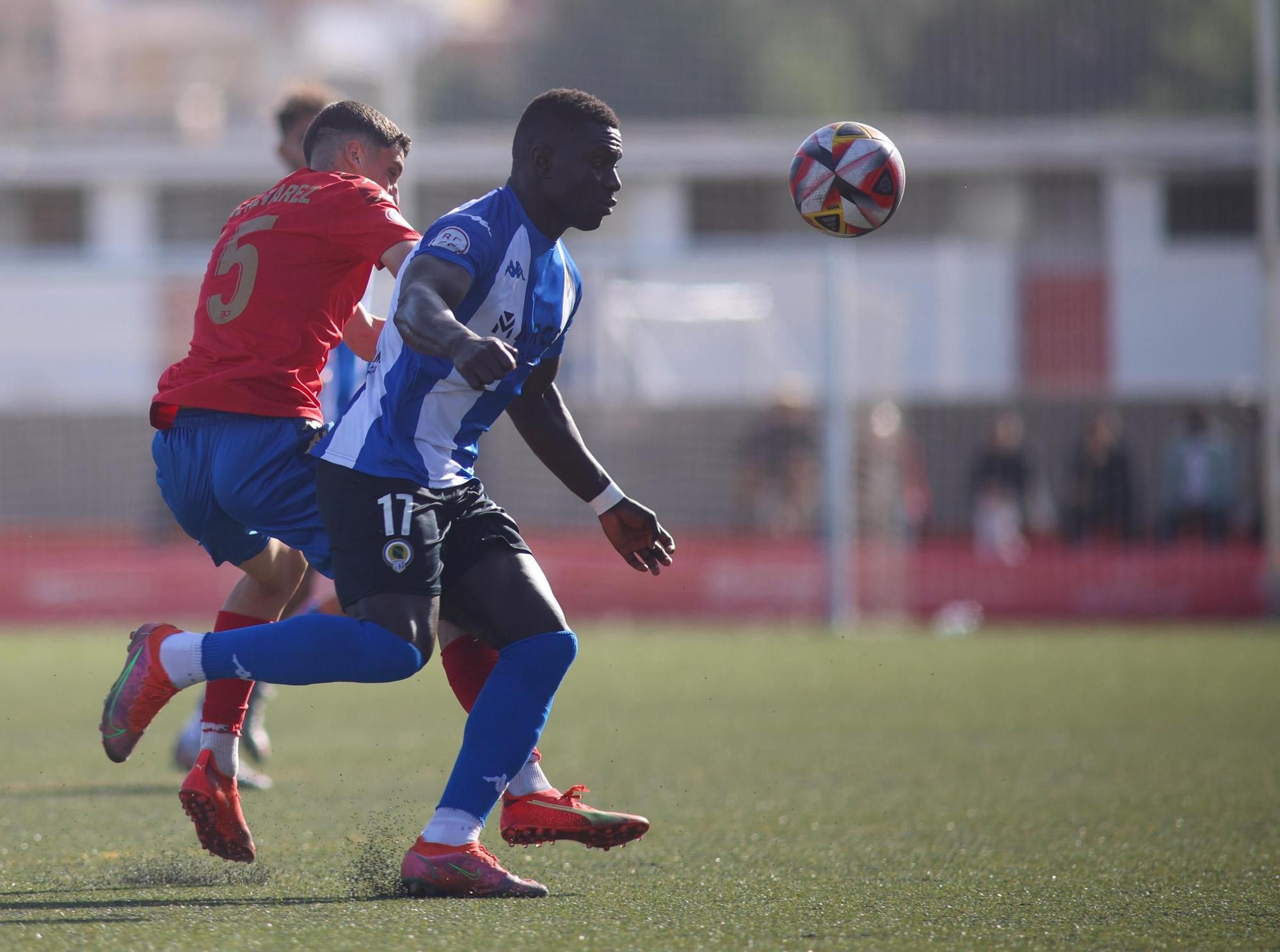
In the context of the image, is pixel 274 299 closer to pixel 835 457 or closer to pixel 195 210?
pixel 835 457

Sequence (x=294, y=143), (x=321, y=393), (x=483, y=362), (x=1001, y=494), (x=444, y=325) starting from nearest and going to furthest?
1. (x=483, y=362)
2. (x=444, y=325)
3. (x=321, y=393)
4. (x=294, y=143)
5. (x=1001, y=494)

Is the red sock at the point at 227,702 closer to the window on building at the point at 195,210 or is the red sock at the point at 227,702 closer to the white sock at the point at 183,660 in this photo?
the white sock at the point at 183,660

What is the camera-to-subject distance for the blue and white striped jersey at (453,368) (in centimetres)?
414

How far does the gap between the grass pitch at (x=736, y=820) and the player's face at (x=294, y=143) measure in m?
2.28

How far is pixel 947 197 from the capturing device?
2845cm

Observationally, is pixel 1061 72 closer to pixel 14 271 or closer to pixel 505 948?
pixel 14 271

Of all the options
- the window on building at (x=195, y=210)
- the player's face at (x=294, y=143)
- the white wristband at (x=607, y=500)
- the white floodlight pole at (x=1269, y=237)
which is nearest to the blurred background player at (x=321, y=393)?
the player's face at (x=294, y=143)

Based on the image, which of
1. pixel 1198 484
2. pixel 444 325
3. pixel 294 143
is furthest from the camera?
pixel 1198 484

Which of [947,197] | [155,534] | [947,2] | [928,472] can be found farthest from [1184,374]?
→ [947,2]

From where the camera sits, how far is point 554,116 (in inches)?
168

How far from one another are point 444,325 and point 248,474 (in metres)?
0.90

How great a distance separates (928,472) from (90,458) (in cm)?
861

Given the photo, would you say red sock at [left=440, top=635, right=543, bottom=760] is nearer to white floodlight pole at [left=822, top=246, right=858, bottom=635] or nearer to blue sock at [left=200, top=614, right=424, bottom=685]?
blue sock at [left=200, top=614, right=424, bottom=685]

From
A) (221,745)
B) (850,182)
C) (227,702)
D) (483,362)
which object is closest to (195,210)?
(850,182)
